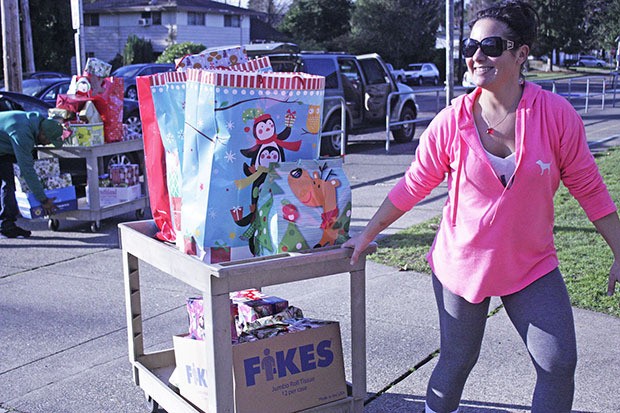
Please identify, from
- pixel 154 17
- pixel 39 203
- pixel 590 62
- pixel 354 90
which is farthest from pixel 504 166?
pixel 590 62

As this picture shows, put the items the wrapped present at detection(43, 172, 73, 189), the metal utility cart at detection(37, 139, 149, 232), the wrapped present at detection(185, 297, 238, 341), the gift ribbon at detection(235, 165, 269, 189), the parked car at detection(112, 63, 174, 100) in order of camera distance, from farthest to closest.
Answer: the parked car at detection(112, 63, 174, 100)
the metal utility cart at detection(37, 139, 149, 232)
the wrapped present at detection(43, 172, 73, 189)
the wrapped present at detection(185, 297, 238, 341)
the gift ribbon at detection(235, 165, 269, 189)

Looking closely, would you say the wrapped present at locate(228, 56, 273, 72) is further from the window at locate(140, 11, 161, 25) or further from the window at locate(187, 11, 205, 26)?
the window at locate(140, 11, 161, 25)

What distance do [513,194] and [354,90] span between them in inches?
497

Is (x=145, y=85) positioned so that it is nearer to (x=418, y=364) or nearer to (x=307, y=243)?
(x=307, y=243)

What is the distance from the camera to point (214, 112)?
303 centimetres

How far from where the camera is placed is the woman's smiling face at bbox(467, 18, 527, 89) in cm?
278

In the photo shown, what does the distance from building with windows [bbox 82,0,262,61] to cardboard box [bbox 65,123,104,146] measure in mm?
40539

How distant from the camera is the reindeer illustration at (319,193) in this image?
3133mm

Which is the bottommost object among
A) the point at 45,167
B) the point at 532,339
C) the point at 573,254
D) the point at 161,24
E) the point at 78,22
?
the point at 573,254

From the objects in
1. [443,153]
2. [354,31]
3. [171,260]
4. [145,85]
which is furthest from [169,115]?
[354,31]

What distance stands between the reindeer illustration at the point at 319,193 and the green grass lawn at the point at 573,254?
2726mm

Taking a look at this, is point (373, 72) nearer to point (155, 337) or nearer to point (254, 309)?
point (155, 337)

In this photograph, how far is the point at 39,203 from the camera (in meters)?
7.61

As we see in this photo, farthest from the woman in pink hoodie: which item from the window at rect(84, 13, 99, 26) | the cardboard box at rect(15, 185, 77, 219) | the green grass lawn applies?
the window at rect(84, 13, 99, 26)
